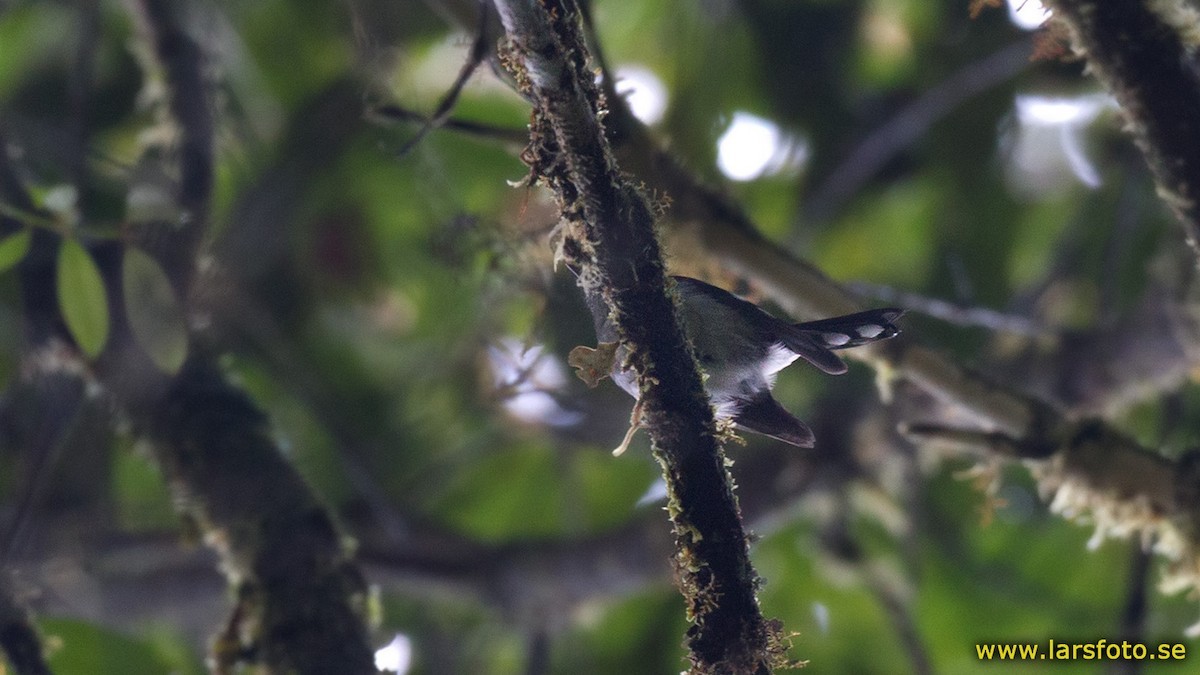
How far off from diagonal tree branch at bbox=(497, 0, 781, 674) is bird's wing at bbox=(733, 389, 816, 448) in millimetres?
586

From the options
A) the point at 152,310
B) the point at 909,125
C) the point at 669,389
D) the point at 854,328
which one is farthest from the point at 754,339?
the point at 909,125

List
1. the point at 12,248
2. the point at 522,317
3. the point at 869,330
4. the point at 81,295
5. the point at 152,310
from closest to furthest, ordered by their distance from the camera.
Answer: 1. the point at 869,330
2. the point at 12,248
3. the point at 81,295
4. the point at 152,310
5. the point at 522,317

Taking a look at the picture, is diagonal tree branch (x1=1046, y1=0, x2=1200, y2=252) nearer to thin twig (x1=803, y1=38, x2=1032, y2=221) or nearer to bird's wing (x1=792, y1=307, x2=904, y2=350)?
bird's wing (x1=792, y1=307, x2=904, y2=350)

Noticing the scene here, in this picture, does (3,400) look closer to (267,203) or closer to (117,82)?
(267,203)

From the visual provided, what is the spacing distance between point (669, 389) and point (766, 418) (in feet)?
2.07

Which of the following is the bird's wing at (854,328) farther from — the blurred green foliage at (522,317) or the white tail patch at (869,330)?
the blurred green foliage at (522,317)

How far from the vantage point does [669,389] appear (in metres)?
1.23

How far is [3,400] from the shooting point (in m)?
2.99

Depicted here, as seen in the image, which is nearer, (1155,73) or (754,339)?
(1155,73)

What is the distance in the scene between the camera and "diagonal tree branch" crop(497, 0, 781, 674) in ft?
3.93

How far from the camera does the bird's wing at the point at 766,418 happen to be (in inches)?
71.7

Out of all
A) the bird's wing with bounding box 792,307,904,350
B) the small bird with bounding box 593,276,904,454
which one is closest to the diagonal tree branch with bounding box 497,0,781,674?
the small bird with bounding box 593,276,904,454

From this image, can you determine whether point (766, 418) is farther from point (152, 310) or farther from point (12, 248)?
point (12, 248)

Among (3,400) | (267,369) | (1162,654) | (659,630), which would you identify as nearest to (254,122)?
(267,369)
